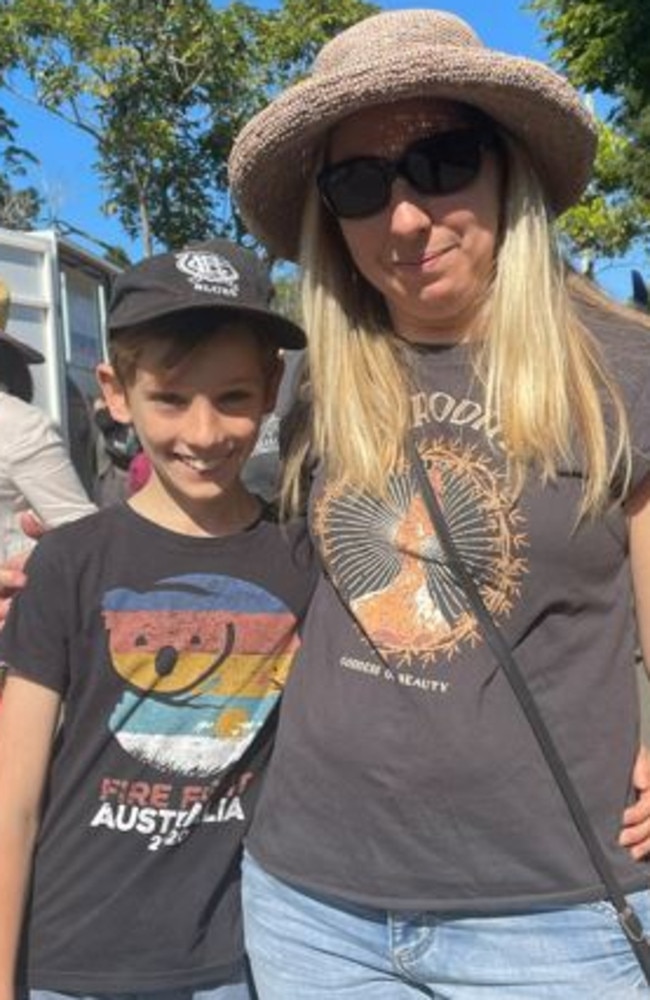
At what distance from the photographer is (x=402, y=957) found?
6.04ft

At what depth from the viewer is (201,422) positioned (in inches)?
80.0

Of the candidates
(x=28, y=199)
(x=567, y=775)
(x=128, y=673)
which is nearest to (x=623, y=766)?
(x=567, y=775)

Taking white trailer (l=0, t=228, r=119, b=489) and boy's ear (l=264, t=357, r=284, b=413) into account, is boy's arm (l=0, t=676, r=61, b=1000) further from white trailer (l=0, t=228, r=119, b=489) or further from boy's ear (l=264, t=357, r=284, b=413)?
white trailer (l=0, t=228, r=119, b=489)

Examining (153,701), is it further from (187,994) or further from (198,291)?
(198,291)

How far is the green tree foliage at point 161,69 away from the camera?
59.2 ft

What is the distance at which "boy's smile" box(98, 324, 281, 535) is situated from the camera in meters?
2.04

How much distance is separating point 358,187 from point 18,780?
959 mm

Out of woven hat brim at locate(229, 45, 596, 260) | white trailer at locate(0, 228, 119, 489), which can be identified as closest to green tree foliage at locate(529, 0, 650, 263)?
white trailer at locate(0, 228, 119, 489)

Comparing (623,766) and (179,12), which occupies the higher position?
(179,12)

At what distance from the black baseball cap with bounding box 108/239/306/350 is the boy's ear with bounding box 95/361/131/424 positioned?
3.2 inches

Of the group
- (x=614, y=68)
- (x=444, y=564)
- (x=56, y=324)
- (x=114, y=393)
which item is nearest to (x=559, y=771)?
(x=444, y=564)

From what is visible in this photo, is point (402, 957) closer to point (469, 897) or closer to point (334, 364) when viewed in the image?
point (469, 897)

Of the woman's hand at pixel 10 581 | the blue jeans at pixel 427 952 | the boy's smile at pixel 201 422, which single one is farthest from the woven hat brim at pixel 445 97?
the blue jeans at pixel 427 952

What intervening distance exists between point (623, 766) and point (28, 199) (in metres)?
21.9
